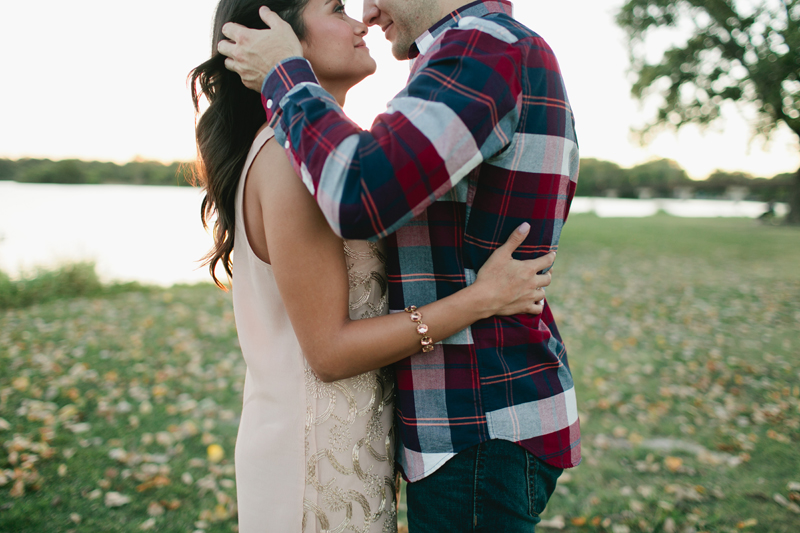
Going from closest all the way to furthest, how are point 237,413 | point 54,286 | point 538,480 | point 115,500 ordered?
point 538,480 → point 115,500 → point 237,413 → point 54,286

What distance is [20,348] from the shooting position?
18.8 feet

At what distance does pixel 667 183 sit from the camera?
47.8m

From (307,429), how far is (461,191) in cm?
83

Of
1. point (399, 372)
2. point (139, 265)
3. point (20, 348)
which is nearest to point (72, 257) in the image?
point (139, 265)

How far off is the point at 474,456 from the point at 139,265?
1225 cm

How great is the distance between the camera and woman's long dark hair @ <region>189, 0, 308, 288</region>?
60.7 inches

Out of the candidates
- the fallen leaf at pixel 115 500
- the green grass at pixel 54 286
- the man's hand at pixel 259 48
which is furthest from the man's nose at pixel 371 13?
the green grass at pixel 54 286

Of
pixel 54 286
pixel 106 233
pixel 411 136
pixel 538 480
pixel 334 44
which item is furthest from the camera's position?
pixel 106 233

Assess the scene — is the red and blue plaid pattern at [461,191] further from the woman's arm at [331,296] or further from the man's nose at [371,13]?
the man's nose at [371,13]

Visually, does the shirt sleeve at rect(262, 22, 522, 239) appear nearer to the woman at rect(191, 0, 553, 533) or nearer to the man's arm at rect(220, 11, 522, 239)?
the man's arm at rect(220, 11, 522, 239)

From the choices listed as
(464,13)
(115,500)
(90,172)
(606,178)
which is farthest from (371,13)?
(606,178)

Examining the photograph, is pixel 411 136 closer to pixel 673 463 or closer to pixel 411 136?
pixel 411 136

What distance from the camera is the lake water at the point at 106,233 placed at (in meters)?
9.84

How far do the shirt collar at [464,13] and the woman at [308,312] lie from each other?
279 millimetres
